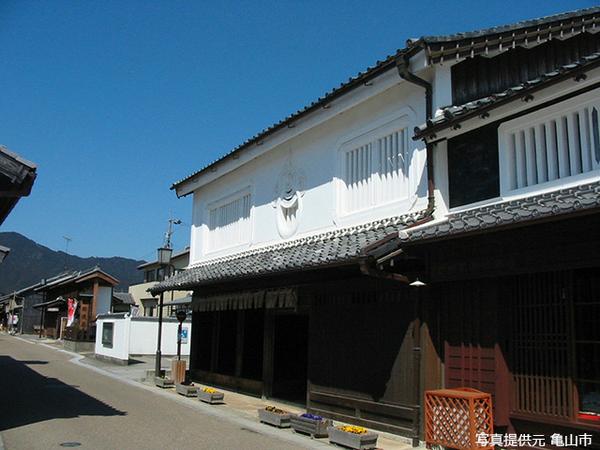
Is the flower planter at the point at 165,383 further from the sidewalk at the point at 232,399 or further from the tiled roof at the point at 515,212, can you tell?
the tiled roof at the point at 515,212

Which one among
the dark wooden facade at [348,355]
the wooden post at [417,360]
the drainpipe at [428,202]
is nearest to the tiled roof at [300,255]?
the drainpipe at [428,202]

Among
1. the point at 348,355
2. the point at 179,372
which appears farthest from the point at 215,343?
the point at 348,355

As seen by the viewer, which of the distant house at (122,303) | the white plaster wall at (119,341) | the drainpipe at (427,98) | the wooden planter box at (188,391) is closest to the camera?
the drainpipe at (427,98)

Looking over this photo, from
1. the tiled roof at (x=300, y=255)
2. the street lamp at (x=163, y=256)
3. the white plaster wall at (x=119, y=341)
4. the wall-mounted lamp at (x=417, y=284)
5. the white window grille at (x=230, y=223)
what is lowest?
the white plaster wall at (x=119, y=341)

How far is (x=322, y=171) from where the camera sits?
15.2m

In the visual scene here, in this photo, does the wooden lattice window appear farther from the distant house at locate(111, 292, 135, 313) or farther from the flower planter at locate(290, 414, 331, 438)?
the distant house at locate(111, 292, 135, 313)

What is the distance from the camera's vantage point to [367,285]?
39.4 ft

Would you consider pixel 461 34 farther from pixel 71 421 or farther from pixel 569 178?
pixel 71 421

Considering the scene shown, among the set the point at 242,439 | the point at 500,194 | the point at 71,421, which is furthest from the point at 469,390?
the point at 71,421

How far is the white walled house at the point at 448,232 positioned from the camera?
845 centimetres

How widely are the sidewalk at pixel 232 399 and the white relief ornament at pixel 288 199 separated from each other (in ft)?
15.4

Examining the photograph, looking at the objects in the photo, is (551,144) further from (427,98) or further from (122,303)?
(122,303)

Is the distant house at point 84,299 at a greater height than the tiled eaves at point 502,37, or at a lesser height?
lesser

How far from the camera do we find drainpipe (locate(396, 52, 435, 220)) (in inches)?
433
